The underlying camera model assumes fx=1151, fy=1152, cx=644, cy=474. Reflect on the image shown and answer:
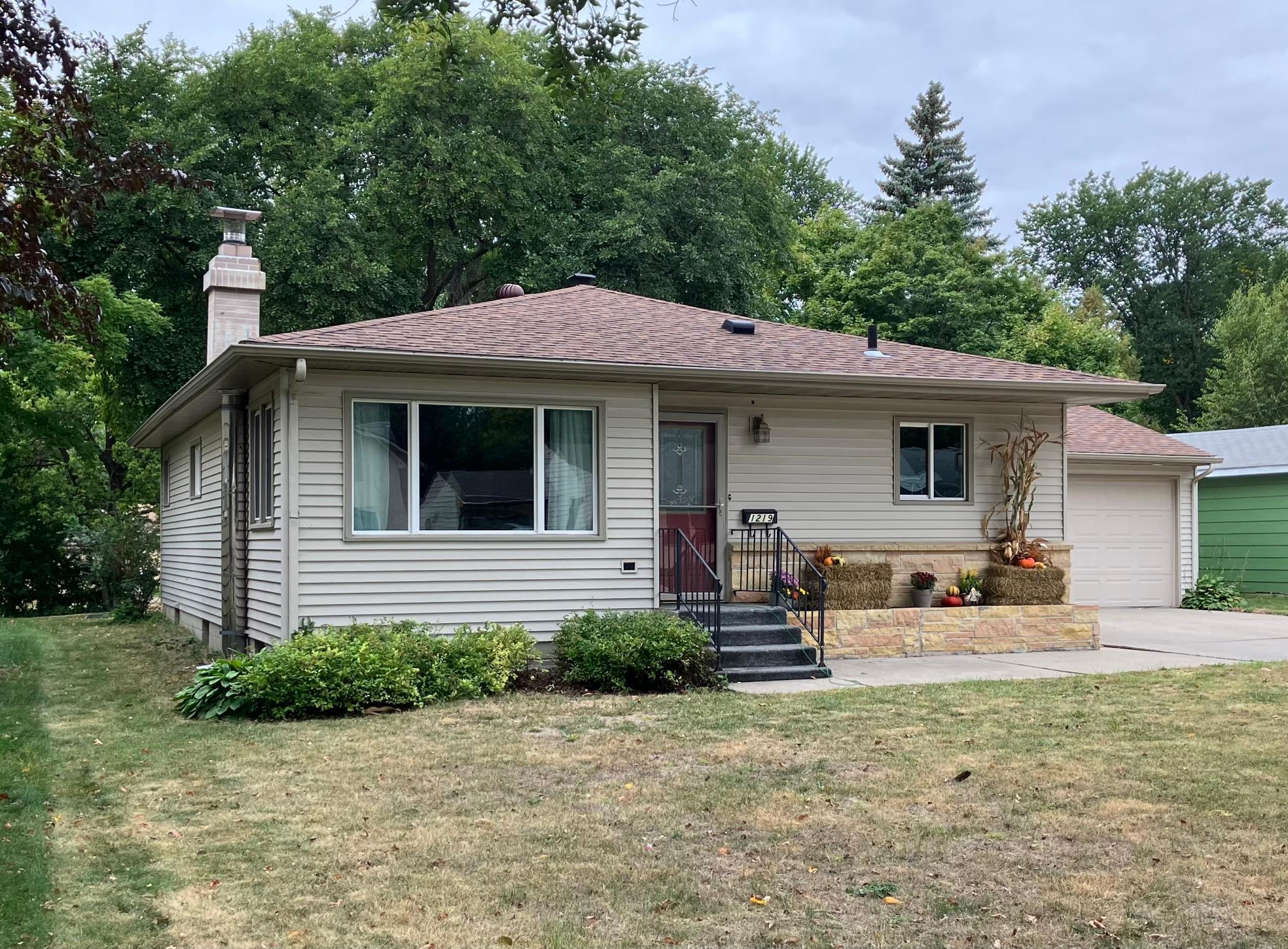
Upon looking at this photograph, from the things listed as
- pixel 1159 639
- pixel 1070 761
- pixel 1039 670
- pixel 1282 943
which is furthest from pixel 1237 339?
pixel 1282 943

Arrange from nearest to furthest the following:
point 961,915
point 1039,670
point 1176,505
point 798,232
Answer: point 961,915, point 1039,670, point 1176,505, point 798,232

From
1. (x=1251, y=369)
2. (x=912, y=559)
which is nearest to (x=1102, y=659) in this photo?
(x=912, y=559)

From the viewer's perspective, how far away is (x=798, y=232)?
33.3 metres

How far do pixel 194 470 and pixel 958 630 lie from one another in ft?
33.2

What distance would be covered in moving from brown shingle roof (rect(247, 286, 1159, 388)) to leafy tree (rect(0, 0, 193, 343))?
177cm

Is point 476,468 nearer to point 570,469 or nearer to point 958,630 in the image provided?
point 570,469

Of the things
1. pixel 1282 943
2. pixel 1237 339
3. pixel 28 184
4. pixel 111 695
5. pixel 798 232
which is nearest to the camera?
pixel 1282 943

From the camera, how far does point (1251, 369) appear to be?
33969 mm

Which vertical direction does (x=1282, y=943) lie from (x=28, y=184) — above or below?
below

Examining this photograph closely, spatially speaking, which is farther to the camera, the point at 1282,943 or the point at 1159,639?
the point at 1159,639

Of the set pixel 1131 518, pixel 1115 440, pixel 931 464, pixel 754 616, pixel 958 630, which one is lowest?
pixel 958 630

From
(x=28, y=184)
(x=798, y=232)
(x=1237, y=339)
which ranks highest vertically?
(x=798, y=232)

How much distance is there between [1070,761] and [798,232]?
1102 inches

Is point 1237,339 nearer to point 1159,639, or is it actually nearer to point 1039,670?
point 1159,639
